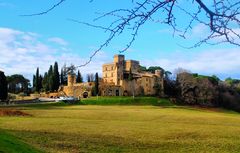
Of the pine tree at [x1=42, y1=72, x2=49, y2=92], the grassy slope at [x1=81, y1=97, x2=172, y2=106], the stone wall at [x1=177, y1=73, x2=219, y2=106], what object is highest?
the pine tree at [x1=42, y1=72, x2=49, y2=92]

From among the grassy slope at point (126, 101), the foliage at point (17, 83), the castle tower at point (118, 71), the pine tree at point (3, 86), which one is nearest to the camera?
the pine tree at point (3, 86)

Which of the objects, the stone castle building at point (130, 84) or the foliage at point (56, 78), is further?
the foliage at point (56, 78)

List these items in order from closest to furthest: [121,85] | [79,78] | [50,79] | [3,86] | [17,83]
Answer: [3,86] < [121,85] < [50,79] < [79,78] < [17,83]


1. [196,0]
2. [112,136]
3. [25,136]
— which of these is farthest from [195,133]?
[196,0]

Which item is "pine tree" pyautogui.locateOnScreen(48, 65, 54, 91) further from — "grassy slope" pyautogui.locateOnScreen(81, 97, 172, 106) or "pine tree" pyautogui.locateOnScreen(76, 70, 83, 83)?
"grassy slope" pyautogui.locateOnScreen(81, 97, 172, 106)

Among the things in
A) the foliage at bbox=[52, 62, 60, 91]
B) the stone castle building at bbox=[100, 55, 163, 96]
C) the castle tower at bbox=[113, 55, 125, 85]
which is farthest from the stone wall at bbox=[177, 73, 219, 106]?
the foliage at bbox=[52, 62, 60, 91]

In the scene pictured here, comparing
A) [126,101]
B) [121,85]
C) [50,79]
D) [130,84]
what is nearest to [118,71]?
A: [121,85]

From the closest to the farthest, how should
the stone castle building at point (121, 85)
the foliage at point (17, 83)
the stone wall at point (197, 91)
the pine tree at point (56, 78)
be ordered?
the stone wall at point (197, 91), the stone castle building at point (121, 85), the pine tree at point (56, 78), the foliage at point (17, 83)

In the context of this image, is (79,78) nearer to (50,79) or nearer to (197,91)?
(50,79)

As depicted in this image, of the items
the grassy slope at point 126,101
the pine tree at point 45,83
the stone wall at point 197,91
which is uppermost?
the pine tree at point 45,83

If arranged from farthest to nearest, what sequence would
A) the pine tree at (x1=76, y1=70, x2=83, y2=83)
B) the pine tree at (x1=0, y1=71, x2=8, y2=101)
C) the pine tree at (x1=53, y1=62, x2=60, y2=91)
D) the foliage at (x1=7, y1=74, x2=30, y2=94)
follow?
the foliage at (x1=7, y1=74, x2=30, y2=94), the pine tree at (x1=76, y1=70, x2=83, y2=83), the pine tree at (x1=53, y1=62, x2=60, y2=91), the pine tree at (x1=0, y1=71, x2=8, y2=101)

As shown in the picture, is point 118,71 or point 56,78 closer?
point 56,78

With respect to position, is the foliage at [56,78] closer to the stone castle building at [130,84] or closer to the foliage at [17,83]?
the stone castle building at [130,84]

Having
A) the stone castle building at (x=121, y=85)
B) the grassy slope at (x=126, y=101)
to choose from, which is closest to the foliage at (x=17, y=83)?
the stone castle building at (x=121, y=85)
